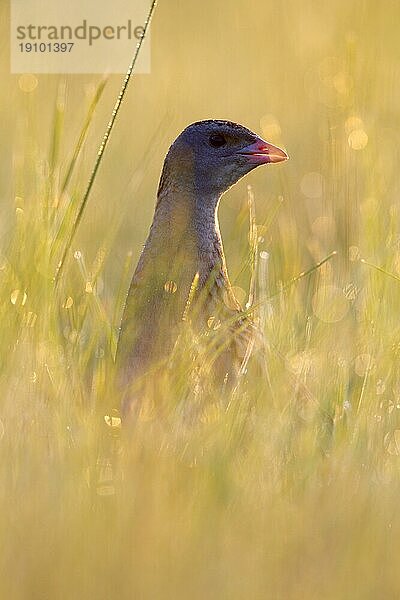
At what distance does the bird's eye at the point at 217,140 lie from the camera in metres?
4.52

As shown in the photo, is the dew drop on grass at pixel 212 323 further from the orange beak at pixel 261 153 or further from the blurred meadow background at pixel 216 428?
the orange beak at pixel 261 153

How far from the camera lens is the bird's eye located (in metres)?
4.52

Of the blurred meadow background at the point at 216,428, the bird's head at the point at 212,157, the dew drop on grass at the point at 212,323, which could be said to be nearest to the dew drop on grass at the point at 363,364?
the blurred meadow background at the point at 216,428

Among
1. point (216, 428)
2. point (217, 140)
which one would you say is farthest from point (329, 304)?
point (216, 428)

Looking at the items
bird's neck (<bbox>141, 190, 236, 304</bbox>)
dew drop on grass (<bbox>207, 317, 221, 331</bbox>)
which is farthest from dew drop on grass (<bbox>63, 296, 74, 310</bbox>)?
dew drop on grass (<bbox>207, 317, 221, 331</bbox>)

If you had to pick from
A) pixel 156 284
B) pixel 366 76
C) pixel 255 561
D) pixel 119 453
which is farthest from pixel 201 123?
pixel 255 561

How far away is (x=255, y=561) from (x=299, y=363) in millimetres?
1491

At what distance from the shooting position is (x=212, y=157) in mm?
4477

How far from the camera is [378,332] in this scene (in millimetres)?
4105

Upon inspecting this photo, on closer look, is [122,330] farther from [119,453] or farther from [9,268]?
[119,453]

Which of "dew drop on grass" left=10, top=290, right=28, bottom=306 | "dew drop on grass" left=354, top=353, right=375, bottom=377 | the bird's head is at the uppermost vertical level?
the bird's head

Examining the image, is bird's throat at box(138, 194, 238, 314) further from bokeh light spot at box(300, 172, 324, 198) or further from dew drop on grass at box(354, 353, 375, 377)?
bokeh light spot at box(300, 172, 324, 198)

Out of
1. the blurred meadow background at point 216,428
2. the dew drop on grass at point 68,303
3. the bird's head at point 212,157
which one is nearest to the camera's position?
the blurred meadow background at point 216,428

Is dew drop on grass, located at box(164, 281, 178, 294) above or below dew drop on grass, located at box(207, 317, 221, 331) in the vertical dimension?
above
